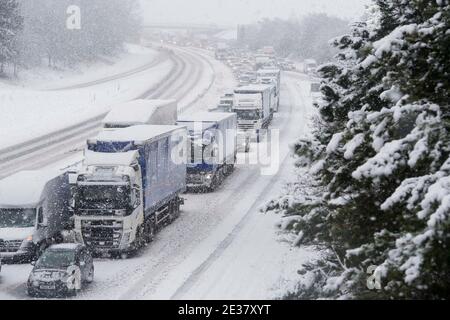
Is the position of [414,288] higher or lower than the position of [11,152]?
higher

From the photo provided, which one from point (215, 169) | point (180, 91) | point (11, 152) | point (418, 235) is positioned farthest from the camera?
point (180, 91)

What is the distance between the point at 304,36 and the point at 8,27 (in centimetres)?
8628

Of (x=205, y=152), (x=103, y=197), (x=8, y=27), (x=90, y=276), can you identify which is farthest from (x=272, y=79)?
(x=90, y=276)

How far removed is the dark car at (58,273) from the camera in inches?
899

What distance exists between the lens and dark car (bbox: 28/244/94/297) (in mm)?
22828

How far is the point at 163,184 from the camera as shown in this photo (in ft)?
106

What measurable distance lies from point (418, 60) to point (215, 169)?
95.8ft

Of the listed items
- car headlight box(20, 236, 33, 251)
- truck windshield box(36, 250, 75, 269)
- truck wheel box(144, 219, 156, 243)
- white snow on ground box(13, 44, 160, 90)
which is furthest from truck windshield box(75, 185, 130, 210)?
white snow on ground box(13, 44, 160, 90)

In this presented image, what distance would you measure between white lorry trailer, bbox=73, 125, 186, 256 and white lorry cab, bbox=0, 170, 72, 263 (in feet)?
4.18

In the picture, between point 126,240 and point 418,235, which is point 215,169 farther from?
point 418,235

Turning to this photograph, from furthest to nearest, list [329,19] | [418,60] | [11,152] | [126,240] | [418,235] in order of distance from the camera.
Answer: [329,19], [11,152], [126,240], [418,60], [418,235]

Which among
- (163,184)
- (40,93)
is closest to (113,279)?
(163,184)

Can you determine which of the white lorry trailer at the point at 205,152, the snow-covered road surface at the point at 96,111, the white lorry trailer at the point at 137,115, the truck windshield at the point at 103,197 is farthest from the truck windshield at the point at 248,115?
the truck windshield at the point at 103,197

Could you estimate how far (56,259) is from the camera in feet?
77.2
